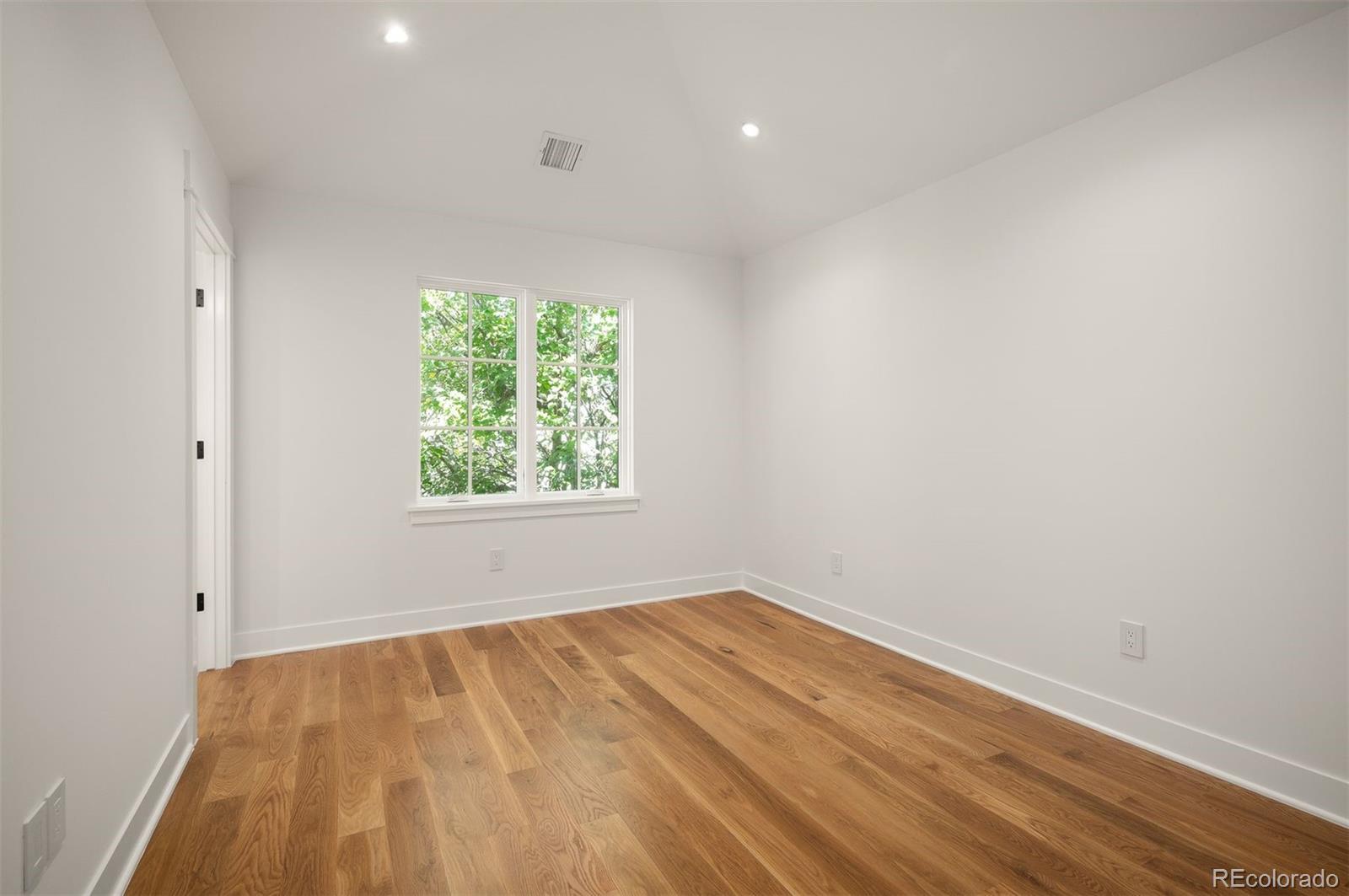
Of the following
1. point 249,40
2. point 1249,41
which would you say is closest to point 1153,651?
point 1249,41

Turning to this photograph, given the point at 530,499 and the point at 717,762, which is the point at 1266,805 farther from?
the point at 530,499

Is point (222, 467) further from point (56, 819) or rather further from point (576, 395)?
point (56, 819)

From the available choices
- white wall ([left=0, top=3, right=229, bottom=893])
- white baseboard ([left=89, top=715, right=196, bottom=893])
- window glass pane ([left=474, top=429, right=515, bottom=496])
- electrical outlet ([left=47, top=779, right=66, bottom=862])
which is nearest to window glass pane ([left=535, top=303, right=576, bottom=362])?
window glass pane ([left=474, top=429, right=515, bottom=496])

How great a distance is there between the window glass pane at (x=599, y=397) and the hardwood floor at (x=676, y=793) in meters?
1.77

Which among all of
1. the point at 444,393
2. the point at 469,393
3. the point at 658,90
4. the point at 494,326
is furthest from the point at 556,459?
the point at 658,90

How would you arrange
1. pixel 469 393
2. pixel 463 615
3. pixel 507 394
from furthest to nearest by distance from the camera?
pixel 507 394
pixel 469 393
pixel 463 615

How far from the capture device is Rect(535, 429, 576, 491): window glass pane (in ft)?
14.0

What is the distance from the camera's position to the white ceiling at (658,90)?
2.36 meters

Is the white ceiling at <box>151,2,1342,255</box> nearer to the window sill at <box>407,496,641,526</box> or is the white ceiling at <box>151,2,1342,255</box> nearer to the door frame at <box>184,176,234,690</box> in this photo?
the door frame at <box>184,176,234,690</box>

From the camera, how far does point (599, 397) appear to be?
14.7 ft

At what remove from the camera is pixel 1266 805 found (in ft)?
6.73

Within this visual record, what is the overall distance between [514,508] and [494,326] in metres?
1.14

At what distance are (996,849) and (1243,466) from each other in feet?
4.91

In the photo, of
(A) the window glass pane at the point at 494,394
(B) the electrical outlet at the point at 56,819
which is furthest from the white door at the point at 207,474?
(B) the electrical outlet at the point at 56,819
